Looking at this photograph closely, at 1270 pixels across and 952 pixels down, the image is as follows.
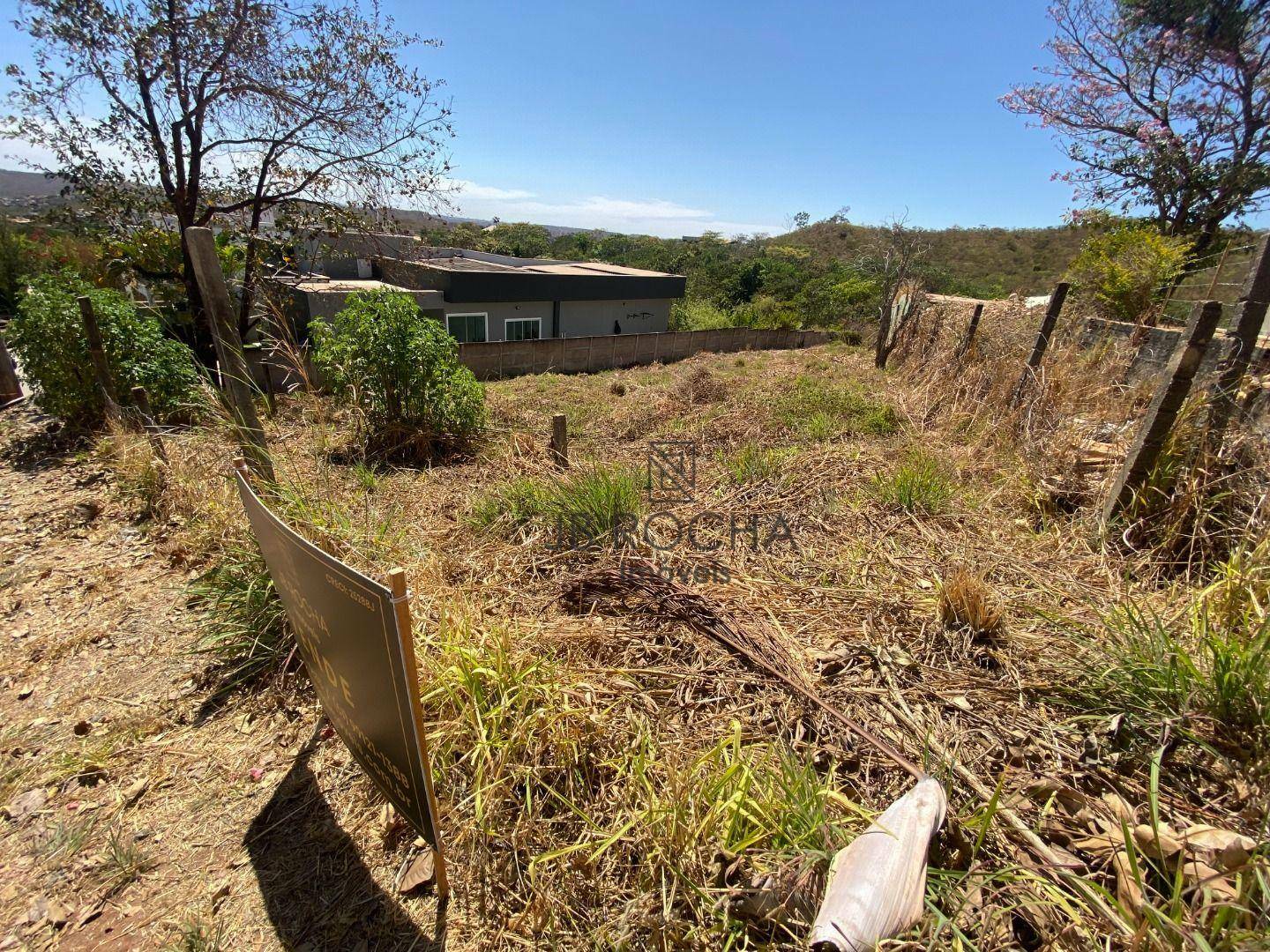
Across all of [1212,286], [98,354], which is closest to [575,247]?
[98,354]

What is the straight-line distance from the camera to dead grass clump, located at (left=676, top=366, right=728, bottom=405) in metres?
9.38

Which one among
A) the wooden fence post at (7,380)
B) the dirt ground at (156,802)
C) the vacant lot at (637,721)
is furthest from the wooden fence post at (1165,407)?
the wooden fence post at (7,380)

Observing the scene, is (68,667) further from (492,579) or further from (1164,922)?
(1164,922)

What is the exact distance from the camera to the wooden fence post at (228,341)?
10.2 feet

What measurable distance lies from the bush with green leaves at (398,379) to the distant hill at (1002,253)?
3259cm

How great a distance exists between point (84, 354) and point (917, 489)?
8.36 meters

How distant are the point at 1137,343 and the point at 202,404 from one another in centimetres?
836

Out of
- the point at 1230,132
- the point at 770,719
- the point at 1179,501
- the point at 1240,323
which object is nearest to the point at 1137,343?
the point at 1240,323

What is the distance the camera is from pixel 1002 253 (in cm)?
3938

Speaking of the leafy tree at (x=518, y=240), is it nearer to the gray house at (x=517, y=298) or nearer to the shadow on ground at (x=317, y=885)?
the gray house at (x=517, y=298)

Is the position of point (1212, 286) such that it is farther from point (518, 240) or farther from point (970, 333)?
point (518, 240)

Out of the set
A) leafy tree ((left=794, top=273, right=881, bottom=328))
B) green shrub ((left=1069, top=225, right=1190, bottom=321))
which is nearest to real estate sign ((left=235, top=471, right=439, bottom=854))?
green shrub ((left=1069, top=225, right=1190, bottom=321))

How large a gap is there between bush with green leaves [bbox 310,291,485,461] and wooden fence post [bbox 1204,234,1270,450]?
6217mm

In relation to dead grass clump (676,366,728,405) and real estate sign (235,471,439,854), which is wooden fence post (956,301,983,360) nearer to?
dead grass clump (676,366,728,405)
